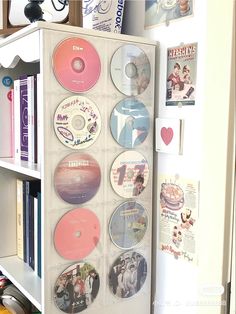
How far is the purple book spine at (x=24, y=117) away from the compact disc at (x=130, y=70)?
305 mm

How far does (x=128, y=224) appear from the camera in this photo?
3.35 feet

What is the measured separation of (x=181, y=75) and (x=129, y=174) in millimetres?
286

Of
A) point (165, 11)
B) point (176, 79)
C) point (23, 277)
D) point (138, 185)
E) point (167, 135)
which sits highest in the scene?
point (165, 11)

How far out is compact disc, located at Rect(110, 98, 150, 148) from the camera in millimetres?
974

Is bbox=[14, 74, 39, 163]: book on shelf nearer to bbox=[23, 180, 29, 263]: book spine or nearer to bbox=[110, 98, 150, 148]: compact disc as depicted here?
bbox=[23, 180, 29, 263]: book spine

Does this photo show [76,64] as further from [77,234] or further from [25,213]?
[25,213]

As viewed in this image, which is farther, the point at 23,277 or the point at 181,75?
the point at 23,277

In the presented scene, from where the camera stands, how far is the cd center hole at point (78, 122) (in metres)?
0.90

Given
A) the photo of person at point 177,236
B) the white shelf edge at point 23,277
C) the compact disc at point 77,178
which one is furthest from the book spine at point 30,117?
the photo of person at point 177,236

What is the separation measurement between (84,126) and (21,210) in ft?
1.43

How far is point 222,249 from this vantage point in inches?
22.9

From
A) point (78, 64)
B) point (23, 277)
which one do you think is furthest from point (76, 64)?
point (23, 277)

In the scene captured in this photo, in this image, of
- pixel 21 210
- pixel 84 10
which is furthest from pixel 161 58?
pixel 21 210

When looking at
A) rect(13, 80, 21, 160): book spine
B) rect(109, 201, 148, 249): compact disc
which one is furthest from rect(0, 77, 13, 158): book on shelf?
rect(109, 201, 148, 249): compact disc
